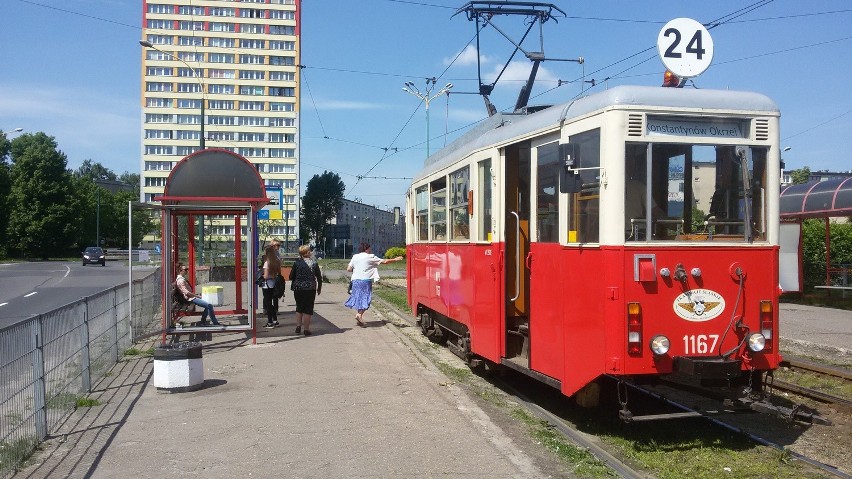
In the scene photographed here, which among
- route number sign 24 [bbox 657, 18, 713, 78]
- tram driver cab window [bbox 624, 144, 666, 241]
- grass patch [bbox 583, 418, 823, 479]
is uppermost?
route number sign 24 [bbox 657, 18, 713, 78]

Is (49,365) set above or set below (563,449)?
above

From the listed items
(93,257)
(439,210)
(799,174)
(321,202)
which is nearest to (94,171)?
(321,202)

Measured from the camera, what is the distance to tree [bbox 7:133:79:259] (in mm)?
77875

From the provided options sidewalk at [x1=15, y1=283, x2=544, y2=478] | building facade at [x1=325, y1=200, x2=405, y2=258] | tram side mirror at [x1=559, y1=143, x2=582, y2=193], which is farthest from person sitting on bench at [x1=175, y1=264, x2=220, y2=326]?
building facade at [x1=325, y1=200, x2=405, y2=258]

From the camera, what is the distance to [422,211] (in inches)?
514

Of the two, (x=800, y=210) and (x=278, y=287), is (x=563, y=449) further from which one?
(x=800, y=210)

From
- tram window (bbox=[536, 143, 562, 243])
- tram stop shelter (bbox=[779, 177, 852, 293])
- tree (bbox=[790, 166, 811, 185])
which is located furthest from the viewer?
tree (bbox=[790, 166, 811, 185])

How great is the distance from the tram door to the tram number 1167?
2.29 meters

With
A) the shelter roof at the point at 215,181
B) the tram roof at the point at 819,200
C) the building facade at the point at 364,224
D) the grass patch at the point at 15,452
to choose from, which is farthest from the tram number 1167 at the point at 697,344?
the building facade at the point at 364,224

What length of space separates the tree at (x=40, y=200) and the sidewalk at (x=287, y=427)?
76.0m

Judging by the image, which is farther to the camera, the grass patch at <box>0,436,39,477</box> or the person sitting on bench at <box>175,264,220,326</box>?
the person sitting on bench at <box>175,264,220,326</box>

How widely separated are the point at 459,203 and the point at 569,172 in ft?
11.2

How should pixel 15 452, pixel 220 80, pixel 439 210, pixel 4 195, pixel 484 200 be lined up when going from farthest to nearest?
pixel 4 195
pixel 220 80
pixel 439 210
pixel 484 200
pixel 15 452

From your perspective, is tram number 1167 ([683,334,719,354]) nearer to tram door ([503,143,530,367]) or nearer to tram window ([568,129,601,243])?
tram window ([568,129,601,243])
